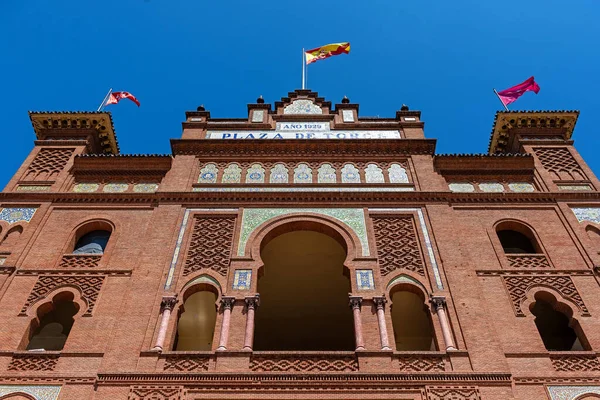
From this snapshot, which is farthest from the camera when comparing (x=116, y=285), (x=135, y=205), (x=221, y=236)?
(x=135, y=205)

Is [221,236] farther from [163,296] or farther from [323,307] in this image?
[323,307]

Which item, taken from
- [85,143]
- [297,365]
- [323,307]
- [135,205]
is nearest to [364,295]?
[297,365]

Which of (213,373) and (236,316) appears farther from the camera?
(236,316)

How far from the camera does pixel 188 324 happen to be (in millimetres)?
14656

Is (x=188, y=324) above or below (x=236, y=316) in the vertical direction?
above

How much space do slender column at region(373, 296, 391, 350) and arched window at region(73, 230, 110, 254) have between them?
6149 mm

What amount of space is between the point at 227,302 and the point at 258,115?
7446mm

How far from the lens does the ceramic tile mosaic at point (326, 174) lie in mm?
14758

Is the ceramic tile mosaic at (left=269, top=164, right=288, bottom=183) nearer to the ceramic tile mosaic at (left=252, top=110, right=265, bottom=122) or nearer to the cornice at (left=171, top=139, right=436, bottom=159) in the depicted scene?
the cornice at (left=171, top=139, right=436, bottom=159)

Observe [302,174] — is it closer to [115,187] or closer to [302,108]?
[302,108]

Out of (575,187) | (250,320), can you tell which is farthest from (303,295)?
(575,187)

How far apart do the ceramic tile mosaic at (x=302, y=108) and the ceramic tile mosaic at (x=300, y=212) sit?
4672mm

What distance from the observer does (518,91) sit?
1786 centimetres

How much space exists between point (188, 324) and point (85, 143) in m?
5.71
